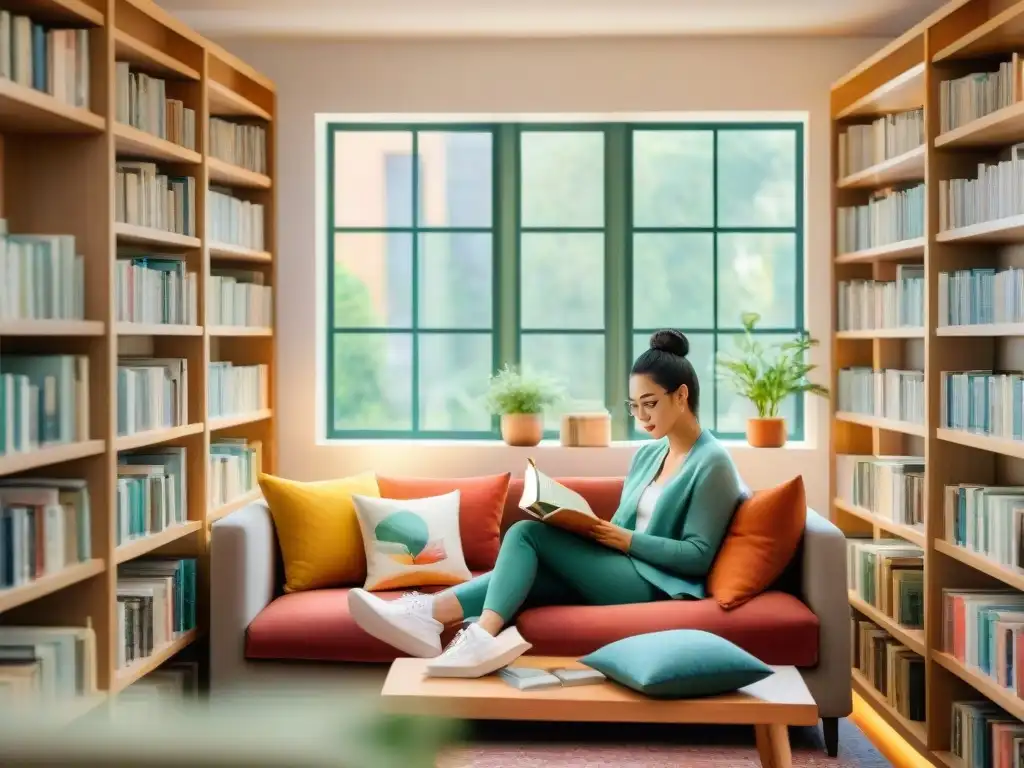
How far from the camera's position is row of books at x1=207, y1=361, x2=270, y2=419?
456cm

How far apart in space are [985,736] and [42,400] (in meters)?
3.08

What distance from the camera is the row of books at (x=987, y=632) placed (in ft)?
10.9

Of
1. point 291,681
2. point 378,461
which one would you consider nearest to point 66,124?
→ point 291,681

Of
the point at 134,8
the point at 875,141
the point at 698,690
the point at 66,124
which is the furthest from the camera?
the point at 875,141

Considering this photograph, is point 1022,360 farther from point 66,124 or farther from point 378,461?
point 66,124

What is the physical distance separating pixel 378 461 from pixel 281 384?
59cm

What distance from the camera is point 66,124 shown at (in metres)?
3.28

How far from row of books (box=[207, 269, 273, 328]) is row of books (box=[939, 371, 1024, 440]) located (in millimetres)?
2770

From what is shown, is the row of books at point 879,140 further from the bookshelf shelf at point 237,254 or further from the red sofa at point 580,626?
the bookshelf shelf at point 237,254

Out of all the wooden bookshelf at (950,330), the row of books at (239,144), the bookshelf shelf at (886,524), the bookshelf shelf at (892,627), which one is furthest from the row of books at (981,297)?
the row of books at (239,144)

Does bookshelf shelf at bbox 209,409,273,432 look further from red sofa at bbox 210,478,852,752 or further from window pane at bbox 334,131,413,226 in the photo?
window pane at bbox 334,131,413,226

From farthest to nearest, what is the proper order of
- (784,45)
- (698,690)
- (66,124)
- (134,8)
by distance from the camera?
(784,45) < (134,8) < (66,124) < (698,690)

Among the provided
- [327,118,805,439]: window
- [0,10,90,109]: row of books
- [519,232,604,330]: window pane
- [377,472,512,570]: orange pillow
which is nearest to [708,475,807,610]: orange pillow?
[377,472,512,570]: orange pillow

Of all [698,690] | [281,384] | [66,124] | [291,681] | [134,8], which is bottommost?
[291,681]
